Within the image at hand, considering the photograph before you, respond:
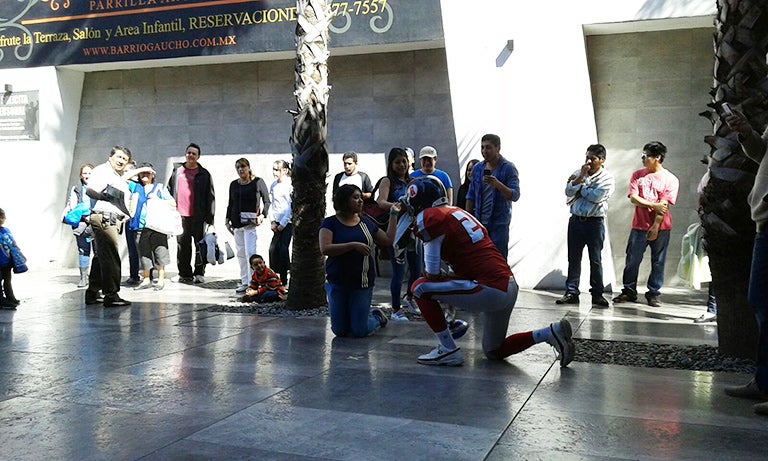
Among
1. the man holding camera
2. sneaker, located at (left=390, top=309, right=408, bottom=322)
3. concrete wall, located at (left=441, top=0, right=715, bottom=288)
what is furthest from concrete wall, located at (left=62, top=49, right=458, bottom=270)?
sneaker, located at (left=390, top=309, right=408, bottom=322)

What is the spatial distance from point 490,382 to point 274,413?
1616mm

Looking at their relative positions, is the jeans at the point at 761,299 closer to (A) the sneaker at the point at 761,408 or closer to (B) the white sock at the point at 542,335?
(A) the sneaker at the point at 761,408

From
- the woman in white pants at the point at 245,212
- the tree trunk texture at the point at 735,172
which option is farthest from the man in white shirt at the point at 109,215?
the tree trunk texture at the point at 735,172

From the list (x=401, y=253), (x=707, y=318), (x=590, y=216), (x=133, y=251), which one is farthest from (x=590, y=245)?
(x=133, y=251)

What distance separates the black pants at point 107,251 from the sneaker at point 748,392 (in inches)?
276

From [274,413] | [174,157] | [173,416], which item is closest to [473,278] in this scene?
[274,413]

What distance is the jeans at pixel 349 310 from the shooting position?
7.24 m

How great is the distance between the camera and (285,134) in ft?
46.7

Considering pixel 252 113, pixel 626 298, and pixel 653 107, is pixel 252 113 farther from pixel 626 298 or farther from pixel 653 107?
pixel 626 298

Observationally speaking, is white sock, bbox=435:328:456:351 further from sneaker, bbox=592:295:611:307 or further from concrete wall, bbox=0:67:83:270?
concrete wall, bbox=0:67:83:270

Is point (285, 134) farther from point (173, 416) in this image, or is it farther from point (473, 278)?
point (173, 416)

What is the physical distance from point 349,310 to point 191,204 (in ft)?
19.9

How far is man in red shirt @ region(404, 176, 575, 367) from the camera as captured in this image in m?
5.87

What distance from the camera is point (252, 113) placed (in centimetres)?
1444
